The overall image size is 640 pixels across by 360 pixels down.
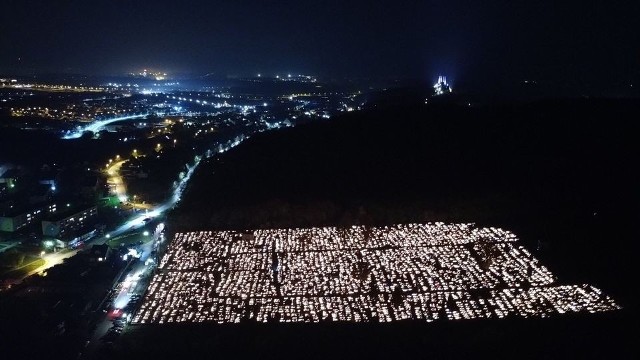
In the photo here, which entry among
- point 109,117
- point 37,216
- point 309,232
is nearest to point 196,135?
point 109,117

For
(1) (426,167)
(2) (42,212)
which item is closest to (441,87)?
(1) (426,167)

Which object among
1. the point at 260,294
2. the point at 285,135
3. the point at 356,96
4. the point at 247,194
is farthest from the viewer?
the point at 356,96

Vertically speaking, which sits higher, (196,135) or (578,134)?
(578,134)

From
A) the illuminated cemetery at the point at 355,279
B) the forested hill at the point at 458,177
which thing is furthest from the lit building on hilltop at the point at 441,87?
the illuminated cemetery at the point at 355,279

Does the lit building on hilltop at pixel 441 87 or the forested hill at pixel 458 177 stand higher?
the lit building on hilltop at pixel 441 87

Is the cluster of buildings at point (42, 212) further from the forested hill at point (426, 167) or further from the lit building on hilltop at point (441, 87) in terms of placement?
the lit building on hilltop at point (441, 87)

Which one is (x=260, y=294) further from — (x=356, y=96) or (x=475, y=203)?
(x=356, y=96)

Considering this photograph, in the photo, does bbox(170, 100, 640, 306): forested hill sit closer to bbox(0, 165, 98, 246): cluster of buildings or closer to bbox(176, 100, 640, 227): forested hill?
bbox(176, 100, 640, 227): forested hill
